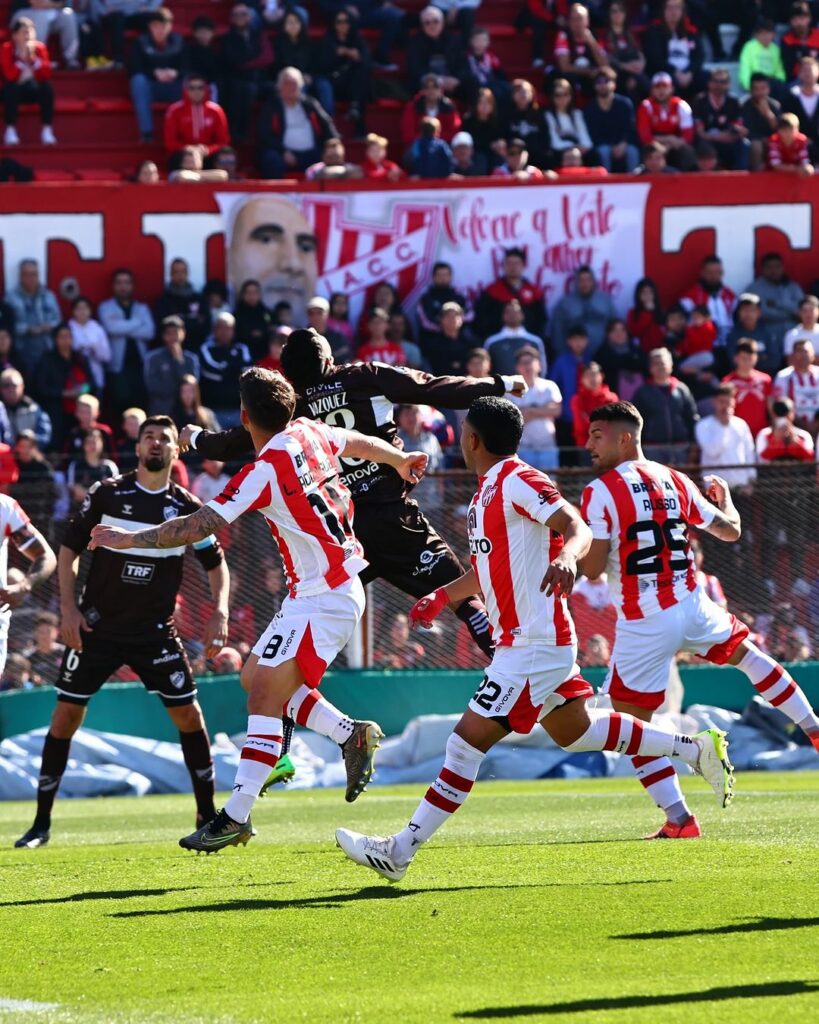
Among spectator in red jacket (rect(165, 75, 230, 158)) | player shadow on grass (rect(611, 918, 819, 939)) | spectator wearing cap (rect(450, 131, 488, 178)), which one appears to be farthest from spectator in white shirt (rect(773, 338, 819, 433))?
player shadow on grass (rect(611, 918, 819, 939))

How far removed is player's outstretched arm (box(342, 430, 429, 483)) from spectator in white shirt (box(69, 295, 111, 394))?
11.6 m

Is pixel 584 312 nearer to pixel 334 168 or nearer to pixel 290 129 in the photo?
pixel 334 168

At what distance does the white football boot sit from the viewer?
7168mm

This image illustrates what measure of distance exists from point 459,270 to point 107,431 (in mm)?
5261

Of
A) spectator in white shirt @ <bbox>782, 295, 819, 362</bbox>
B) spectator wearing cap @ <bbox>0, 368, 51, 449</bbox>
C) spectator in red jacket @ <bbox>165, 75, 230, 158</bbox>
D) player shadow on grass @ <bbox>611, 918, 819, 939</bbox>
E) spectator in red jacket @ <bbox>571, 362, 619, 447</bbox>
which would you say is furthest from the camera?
spectator in red jacket @ <bbox>165, 75, 230, 158</bbox>

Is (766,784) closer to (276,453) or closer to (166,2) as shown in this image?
(276,453)

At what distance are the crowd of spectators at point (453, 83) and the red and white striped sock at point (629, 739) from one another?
13919mm

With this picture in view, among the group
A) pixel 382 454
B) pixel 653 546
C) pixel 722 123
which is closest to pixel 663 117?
pixel 722 123

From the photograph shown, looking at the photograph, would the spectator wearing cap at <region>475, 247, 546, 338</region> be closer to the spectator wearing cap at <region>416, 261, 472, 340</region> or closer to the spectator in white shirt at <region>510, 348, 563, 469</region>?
the spectator wearing cap at <region>416, 261, 472, 340</region>

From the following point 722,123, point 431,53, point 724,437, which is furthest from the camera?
point 431,53

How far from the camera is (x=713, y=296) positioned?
67.8ft

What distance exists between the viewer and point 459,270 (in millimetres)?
20922

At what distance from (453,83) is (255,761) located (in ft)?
54.3

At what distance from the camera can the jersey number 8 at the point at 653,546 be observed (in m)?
9.44
